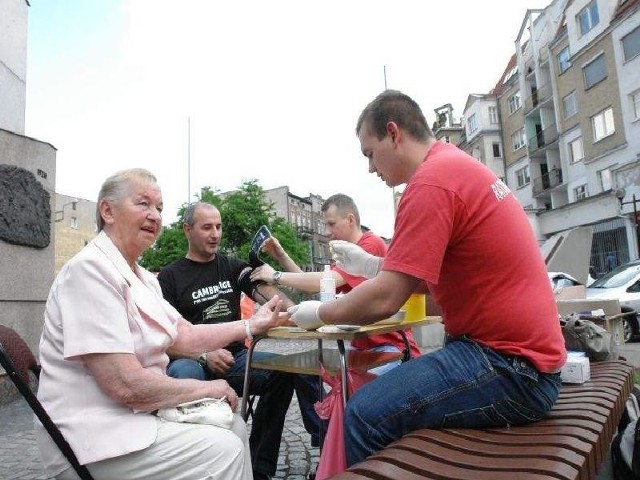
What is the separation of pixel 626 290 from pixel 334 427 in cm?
1241

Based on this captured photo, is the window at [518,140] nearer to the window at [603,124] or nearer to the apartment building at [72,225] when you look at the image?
the window at [603,124]

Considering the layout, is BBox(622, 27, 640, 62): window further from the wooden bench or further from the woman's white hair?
the woman's white hair

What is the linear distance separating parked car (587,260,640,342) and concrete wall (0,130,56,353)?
1078 centimetres

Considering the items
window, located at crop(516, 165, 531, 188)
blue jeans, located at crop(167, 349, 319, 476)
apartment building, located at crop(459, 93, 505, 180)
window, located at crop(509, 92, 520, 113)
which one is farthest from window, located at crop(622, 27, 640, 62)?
blue jeans, located at crop(167, 349, 319, 476)

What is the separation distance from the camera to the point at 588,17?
93.2ft

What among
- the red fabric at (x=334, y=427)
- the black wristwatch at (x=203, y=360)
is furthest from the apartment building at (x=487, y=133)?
the red fabric at (x=334, y=427)

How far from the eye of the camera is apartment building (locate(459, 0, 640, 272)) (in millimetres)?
24906

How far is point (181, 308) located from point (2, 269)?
3.37 meters

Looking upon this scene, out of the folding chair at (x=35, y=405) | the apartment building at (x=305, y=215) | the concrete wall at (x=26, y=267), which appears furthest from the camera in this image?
the apartment building at (x=305, y=215)

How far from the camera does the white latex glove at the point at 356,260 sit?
11.2 feet

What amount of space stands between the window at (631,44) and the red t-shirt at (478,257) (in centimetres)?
2775

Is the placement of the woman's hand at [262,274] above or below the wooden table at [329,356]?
above

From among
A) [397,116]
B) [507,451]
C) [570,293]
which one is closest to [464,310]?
[507,451]

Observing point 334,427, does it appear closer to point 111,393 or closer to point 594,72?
point 111,393
